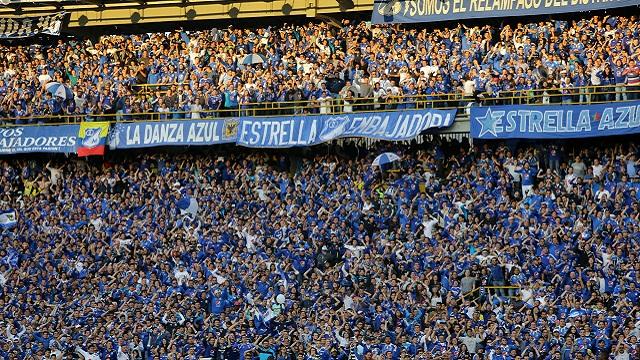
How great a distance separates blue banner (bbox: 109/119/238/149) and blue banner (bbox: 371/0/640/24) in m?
4.50

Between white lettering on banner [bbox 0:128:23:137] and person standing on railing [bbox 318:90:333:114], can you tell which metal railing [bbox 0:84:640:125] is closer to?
person standing on railing [bbox 318:90:333:114]

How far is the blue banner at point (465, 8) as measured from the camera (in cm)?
3144

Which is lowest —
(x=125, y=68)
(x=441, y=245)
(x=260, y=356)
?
(x=260, y=356)

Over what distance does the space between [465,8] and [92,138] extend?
9.61 meters

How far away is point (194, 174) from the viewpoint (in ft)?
108

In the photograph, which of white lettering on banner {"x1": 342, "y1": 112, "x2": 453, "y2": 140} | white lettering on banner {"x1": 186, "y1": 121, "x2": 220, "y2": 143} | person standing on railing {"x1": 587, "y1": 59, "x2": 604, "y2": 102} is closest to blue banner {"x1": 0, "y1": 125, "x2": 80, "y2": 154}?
white lettering on banner {"x1": 186, "y1": 121, "x2": 220, "y2": 143}

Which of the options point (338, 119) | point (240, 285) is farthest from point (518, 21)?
Answer: point (240, 285)

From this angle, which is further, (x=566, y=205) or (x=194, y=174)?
(x=194, y=174)

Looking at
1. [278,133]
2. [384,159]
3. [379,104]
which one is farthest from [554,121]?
[278,133]

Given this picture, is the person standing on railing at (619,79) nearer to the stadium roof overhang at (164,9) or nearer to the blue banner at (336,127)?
the blue banner at (336,127)

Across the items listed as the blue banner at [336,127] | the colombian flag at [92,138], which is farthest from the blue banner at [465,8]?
the colombian flag at [92,138]

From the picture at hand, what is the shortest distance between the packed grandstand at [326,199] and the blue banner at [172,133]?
0.06m

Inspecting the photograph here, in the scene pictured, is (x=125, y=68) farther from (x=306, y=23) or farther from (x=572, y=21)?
(x=572, y=21)

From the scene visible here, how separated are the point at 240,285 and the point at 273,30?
8.59m
